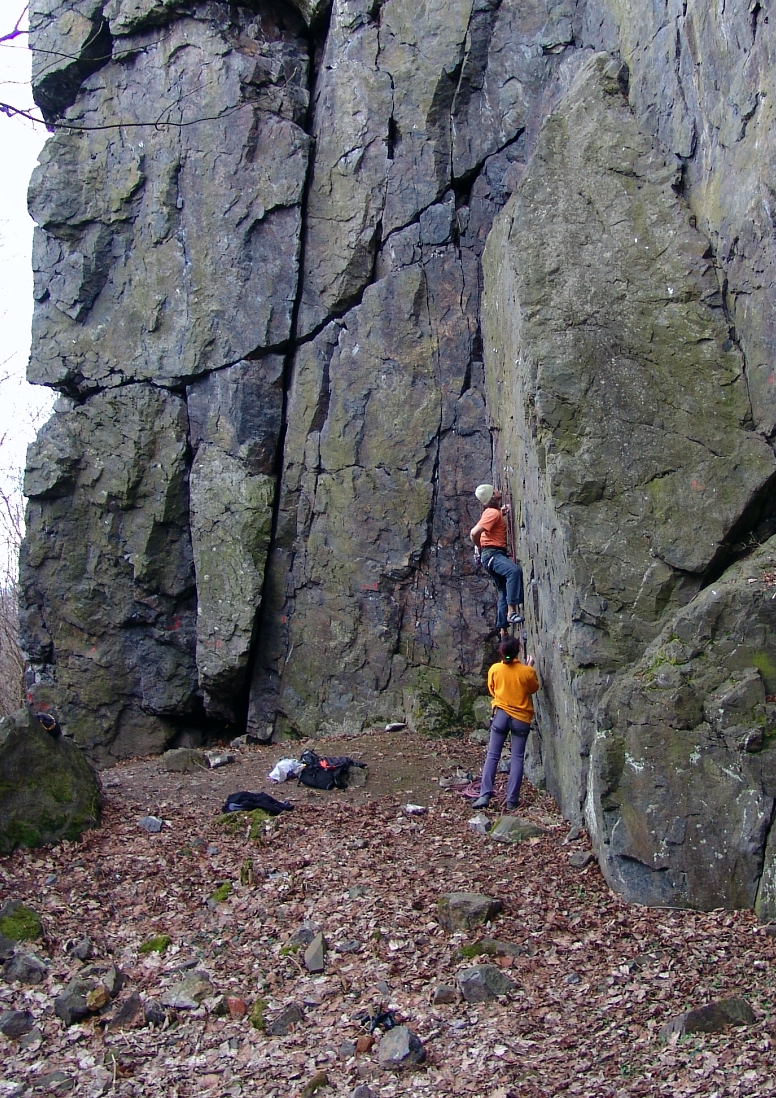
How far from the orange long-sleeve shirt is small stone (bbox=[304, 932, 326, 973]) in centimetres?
298

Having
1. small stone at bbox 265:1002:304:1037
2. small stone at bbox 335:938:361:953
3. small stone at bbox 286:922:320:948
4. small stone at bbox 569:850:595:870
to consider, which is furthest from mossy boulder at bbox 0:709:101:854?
small stone at bbox 569:850:595:870

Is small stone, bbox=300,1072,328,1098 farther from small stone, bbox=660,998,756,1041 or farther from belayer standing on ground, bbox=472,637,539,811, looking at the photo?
belayer standing on ground, bbox=472,637,539,811

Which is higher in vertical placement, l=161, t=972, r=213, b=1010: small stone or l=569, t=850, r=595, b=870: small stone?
l=569, t=850, r=595, b=870: small stone

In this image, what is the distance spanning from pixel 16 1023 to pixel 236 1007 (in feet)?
4.32

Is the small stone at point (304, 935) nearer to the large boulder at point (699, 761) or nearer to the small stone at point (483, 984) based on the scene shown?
the small stone at point (483, 984)

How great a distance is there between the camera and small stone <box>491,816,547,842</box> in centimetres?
754

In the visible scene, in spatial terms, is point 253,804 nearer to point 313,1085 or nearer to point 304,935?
point 304,935

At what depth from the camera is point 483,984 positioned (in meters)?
5.30

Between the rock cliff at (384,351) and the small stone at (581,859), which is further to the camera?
the rock cliff at (384,351)

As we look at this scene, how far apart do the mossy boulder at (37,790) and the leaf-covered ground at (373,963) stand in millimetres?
190

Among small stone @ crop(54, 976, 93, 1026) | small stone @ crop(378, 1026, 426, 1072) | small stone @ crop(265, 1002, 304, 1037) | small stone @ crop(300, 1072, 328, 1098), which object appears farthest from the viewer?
small stone @ crop(54, 976, 93, 1026)

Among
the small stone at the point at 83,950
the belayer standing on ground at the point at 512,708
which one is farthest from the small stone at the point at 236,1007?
the belayer standing on ground at the point at 512,708

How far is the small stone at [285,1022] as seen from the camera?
17.2 ft

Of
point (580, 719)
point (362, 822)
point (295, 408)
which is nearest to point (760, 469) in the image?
point (580, 719)
